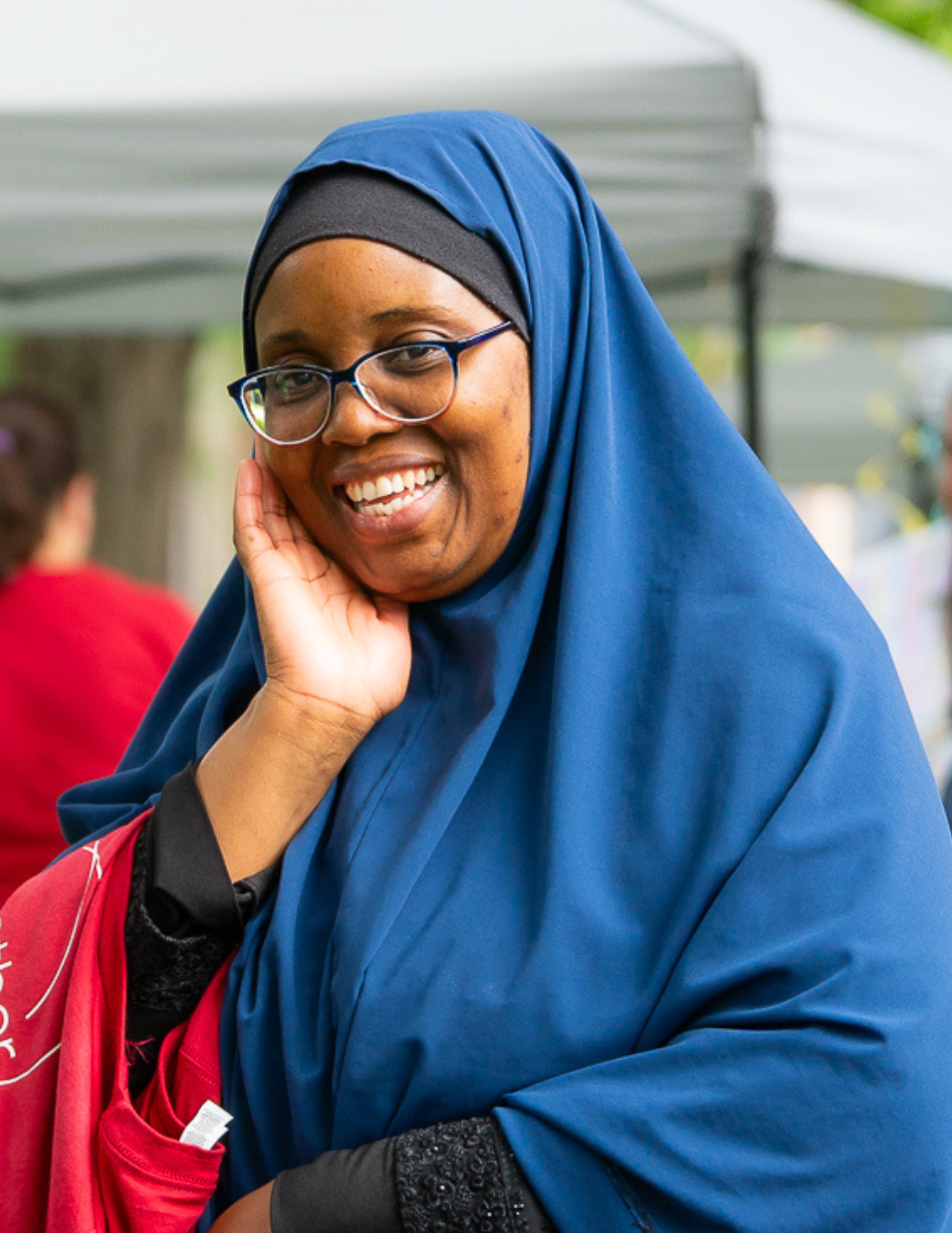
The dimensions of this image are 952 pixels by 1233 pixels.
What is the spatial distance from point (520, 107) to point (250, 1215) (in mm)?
2193

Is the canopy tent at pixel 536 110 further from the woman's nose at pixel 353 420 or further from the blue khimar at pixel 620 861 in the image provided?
the woman's nose at pixel 353 420

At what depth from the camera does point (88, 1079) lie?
1.49 metres

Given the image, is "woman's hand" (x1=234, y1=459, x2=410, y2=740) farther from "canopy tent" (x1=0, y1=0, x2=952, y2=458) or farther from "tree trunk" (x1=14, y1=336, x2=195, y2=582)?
"tree trunk" (x1=14, y1=336, x2=195, y2=582)

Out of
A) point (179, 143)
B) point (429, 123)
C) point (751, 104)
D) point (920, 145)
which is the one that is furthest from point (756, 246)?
point (429, 123)

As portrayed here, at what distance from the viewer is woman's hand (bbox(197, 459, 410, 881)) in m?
1.56

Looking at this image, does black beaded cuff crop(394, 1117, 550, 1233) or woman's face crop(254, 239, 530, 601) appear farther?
woman's face crop(254, 239, 530, 601)

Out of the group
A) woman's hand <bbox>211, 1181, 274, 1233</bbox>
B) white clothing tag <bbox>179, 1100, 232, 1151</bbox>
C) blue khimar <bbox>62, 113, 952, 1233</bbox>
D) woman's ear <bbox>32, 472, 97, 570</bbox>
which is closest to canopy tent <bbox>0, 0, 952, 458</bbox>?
woman's ear <bbox>32, 472, 97, 570</bbox>

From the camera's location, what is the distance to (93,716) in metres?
2.97

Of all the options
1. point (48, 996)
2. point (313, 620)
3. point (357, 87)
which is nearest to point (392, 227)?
point (313, 620)

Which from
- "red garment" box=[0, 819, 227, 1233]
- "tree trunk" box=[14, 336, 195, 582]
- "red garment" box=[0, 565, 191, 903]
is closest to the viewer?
"red garment" box=[0, 819, 227, 1233]

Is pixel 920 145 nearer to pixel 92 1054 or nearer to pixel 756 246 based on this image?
pixel 756 246

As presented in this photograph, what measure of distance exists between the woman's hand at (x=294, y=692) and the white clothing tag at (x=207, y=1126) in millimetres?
263

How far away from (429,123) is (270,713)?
740mm

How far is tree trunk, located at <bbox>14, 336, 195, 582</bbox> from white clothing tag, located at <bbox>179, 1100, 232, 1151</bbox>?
5962mm
